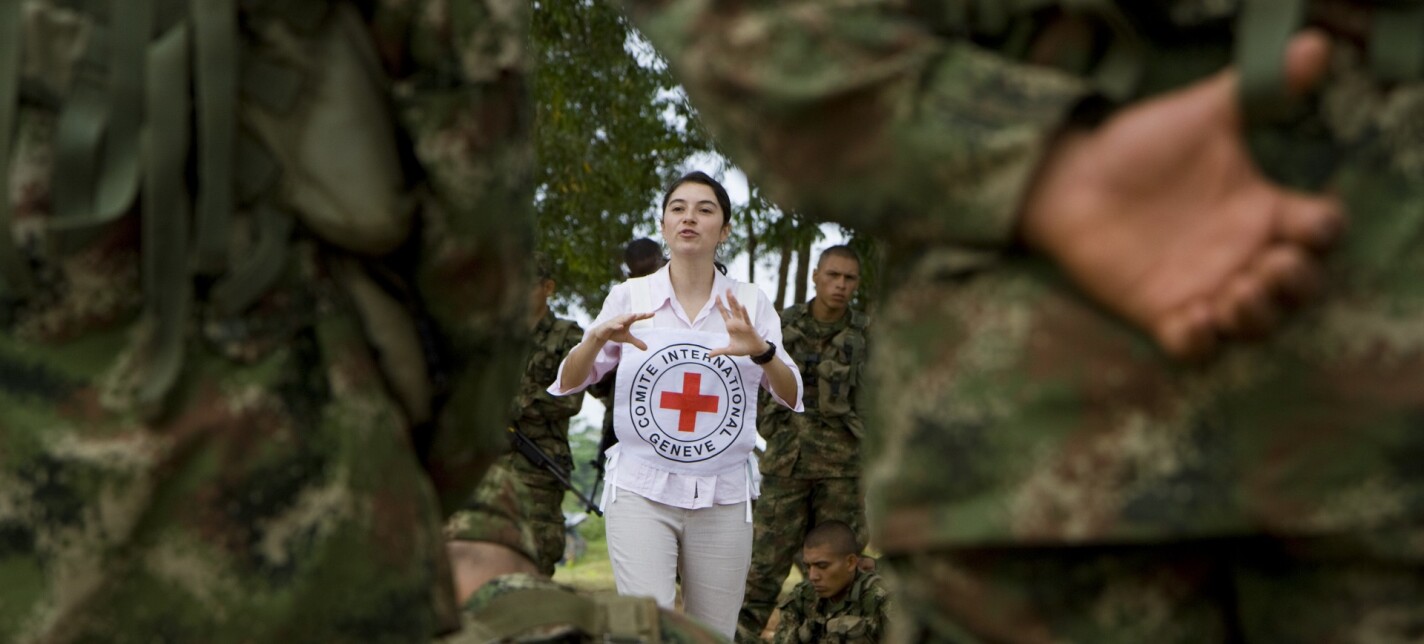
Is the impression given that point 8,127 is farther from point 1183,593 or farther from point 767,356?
point 767,356

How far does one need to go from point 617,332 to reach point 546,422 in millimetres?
2346

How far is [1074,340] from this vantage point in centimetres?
165

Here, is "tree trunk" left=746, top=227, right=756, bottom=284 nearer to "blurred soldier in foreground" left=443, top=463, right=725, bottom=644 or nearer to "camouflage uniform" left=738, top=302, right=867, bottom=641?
"camouflage uniform" left=738, top=302, right=867, bottom=641

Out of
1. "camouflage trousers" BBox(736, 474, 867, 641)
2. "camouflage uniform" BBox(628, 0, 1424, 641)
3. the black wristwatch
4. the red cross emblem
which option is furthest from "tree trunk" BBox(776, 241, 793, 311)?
A: "camouflage uniform" BBox(628, 0, 1424, 641)

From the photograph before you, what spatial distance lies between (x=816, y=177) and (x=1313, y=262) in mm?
474

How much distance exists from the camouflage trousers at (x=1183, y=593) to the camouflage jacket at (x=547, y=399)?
252 inches

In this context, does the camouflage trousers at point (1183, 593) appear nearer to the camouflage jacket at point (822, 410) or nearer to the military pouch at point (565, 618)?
the military pouch at point (565, 618)

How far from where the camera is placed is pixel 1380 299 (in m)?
1.56

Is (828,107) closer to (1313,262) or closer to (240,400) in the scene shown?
(1313,262)

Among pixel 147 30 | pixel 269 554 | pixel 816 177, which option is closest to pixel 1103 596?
pixel 816 177

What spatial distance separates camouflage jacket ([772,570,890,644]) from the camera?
24.5 ft

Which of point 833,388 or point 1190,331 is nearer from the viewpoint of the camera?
point 1190,331

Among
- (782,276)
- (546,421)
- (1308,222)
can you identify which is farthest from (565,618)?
(782,276)

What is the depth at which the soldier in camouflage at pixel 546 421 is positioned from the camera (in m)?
8.13
